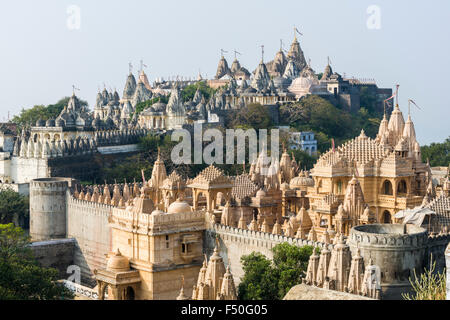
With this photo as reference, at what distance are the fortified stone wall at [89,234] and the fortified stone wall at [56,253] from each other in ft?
1.36

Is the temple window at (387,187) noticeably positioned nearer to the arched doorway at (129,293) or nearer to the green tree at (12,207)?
the arched doorway at (129,293)

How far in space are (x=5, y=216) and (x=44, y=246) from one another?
840cm

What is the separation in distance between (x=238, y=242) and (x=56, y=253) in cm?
1651

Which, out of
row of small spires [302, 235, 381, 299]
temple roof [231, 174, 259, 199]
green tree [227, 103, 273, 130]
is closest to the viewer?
row of small spires [302, 235, 381, 299]

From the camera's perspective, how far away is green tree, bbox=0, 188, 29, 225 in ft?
191

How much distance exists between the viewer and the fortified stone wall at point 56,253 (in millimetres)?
50375

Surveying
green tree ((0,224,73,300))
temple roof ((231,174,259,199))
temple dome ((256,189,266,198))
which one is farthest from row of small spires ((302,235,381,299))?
temple roof ((231,174,259,199))

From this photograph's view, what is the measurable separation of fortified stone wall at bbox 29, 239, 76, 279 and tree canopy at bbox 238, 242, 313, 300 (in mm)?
18321

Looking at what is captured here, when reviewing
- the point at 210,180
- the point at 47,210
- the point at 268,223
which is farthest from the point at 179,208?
the point at 47,210

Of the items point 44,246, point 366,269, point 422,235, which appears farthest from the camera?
point 44,246

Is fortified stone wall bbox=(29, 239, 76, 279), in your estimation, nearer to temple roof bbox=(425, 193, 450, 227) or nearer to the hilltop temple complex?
the hilltop temple complex
